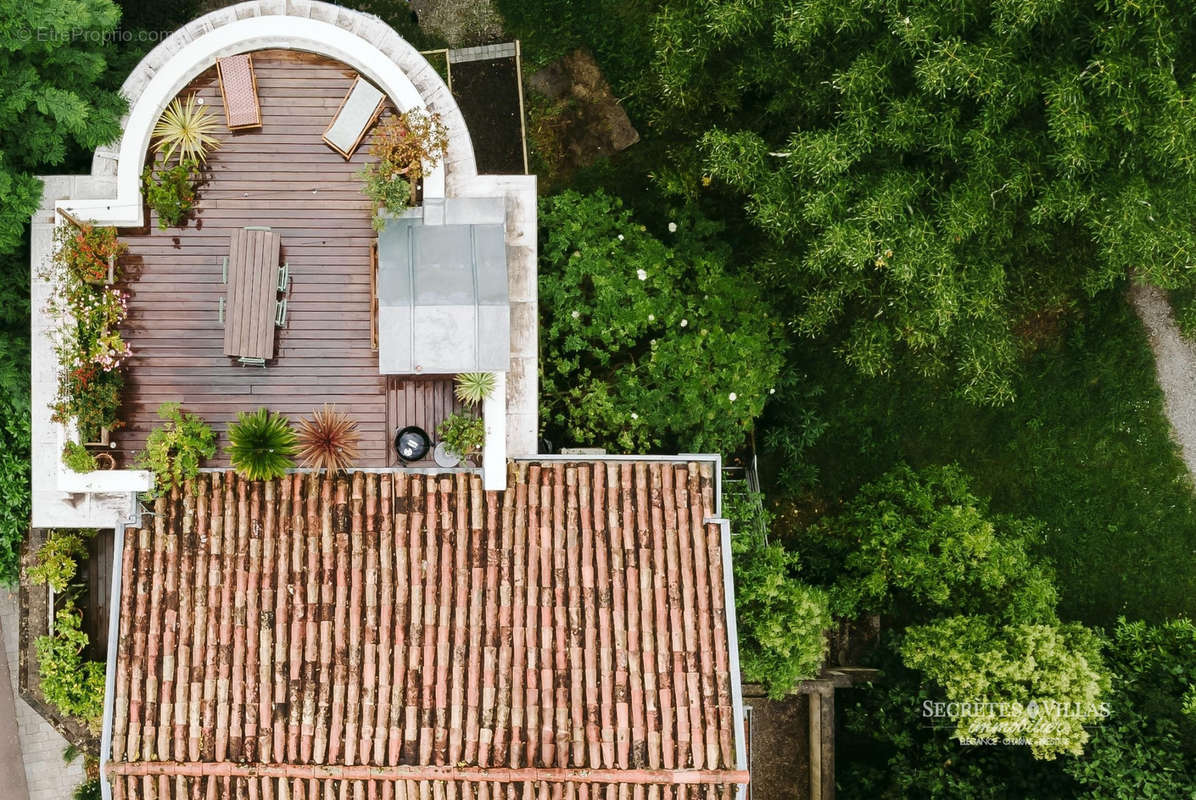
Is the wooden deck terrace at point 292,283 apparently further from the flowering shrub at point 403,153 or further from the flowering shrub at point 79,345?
the flowering shrub at point 403,153

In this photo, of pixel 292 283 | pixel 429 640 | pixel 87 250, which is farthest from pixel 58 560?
pixel 429 640

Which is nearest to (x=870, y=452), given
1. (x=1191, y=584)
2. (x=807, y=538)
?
(x=807, y=538)

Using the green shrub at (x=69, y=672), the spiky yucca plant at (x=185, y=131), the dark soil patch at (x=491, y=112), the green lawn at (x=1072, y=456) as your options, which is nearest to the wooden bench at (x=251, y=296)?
the spiky yucca plant at (x=185, y=131)

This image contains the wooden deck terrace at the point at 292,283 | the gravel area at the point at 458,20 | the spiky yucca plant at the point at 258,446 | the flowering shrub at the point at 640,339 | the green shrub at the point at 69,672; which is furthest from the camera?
the gravel area at the point at 458,20

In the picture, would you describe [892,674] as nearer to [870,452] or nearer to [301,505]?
[870,452]

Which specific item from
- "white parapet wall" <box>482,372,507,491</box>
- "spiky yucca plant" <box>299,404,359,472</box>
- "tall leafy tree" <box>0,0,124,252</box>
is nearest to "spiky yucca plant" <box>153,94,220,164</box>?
"tall leafy tree" <box>0,0,124,252</box>

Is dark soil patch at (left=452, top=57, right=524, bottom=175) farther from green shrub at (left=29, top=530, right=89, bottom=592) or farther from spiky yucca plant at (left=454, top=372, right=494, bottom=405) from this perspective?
green shrub at (left=29, top=530, right=89, bottom=592)
